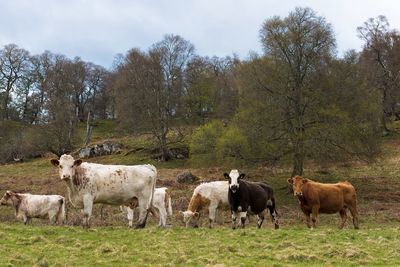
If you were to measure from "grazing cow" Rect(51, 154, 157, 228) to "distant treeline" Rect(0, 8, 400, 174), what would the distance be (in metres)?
18.5

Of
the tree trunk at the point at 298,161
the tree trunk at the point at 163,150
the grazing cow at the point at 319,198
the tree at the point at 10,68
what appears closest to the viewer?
the grazing cow at the point at 319,198

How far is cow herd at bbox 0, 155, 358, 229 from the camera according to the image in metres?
14.5

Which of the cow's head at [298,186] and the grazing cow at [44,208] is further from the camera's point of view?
the grazing cow at [44,208]

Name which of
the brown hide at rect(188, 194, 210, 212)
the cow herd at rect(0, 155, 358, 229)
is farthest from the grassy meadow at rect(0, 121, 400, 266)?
the brown hide at rect(188, 194, 210, 212)

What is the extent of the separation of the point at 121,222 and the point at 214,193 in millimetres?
4928

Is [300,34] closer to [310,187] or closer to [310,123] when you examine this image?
[310,123]

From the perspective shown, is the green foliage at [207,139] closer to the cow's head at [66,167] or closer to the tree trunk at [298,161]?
the tree trunk at [298,161]

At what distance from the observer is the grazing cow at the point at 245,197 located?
16984 mm

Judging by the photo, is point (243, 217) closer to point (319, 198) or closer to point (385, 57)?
point (319, 198)

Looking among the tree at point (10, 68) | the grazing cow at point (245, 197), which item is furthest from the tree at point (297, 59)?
the tree at point (10, 68)

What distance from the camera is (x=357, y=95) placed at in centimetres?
3347

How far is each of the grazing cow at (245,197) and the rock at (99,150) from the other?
142 feet

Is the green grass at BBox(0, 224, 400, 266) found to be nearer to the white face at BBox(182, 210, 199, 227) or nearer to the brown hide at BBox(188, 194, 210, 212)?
the white face at BBox(182, 210, 199, 227)

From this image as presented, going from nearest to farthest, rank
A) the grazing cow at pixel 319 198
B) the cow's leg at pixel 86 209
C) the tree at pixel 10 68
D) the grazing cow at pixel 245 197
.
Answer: the cow's leg at pixel 86 209, the grazing cow at pixel 245 197, the grazing cow at pixel 319 198, the tree at pixel 10 68
